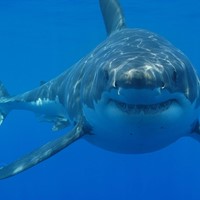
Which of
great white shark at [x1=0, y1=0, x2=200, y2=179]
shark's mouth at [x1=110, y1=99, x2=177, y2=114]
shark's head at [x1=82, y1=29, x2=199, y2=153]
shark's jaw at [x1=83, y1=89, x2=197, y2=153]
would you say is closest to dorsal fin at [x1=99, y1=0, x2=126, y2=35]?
great white shark at [x1=0, y1=0, x2=200, y2=179]

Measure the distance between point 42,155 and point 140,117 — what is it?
2124mm

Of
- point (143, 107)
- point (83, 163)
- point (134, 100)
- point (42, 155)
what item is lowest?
point (83, 163)

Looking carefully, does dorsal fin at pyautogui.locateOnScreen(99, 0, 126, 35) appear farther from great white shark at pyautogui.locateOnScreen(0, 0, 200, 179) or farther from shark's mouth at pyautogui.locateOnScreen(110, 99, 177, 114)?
shark's mouth at pyautogui.locateOnScreen(110, 99, 177, 114)

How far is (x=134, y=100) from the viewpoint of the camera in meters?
3.58

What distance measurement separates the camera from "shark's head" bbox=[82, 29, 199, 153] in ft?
11.8

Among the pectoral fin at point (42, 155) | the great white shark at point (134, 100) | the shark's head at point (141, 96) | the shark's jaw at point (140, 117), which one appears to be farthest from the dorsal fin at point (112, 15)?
the shark's jaw at point (140, 117)

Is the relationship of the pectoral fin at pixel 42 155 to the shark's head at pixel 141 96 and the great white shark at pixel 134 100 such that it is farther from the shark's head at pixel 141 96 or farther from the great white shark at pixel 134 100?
the shark's head at pixel 141 96

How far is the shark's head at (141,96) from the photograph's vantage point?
361 cm

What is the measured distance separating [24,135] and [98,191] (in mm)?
9336

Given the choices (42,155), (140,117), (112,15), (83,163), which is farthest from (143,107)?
(83,163)

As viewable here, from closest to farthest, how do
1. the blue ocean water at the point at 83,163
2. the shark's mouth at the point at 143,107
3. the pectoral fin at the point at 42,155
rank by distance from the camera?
1. the shark's mouth at the point at 143,107
2. the pectoral fin at the point at 42,155
3. the blue ocean water at the point at 83,163

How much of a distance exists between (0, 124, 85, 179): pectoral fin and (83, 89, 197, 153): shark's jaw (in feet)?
1.36

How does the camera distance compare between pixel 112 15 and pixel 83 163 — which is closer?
pixel 112 15

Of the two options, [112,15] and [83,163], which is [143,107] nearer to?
[112,15]
